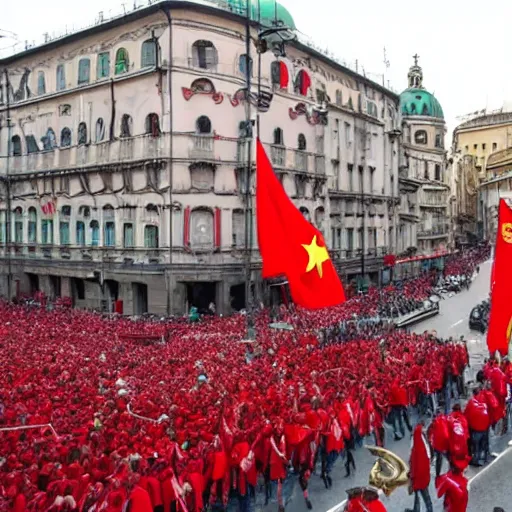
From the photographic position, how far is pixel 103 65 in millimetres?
40062

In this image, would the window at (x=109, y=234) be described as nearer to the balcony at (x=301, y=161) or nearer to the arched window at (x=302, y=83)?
the balcony at (x=301, y=161)

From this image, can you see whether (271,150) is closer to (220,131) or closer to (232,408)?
(220,131)

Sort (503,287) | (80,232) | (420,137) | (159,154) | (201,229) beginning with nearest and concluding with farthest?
(503,287), (159,154), (201,229), (80,232), (420,137)

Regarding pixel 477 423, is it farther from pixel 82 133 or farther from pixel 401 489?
pixel 82 133

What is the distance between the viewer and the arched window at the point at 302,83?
1710 inches

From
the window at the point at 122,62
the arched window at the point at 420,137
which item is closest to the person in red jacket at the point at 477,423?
the window at the point at 122,62

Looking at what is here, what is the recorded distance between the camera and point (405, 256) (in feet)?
203

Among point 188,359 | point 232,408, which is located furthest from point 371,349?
point 232,408

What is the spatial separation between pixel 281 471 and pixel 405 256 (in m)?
51.3

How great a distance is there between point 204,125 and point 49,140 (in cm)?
1206

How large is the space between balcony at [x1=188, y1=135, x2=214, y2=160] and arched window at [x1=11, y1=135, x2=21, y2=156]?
Result: 53.2 feet

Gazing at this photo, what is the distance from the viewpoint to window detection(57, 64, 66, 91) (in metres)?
42.7

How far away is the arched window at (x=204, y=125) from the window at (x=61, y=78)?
1055cm

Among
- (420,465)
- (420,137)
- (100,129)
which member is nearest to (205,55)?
(100,129)
